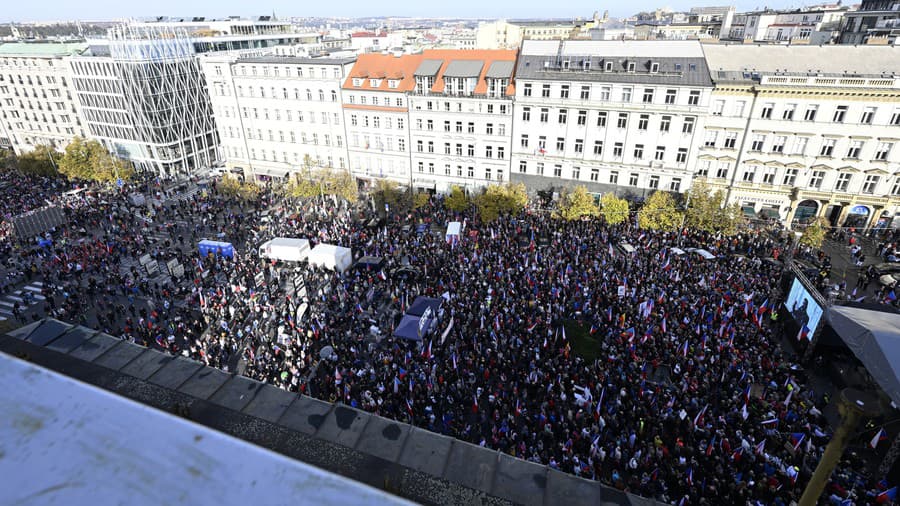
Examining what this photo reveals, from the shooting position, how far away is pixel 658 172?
44.8m

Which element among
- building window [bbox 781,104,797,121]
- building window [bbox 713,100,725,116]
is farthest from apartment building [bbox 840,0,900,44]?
building window [bbox 713,100,725,116]

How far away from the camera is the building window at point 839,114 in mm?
39344

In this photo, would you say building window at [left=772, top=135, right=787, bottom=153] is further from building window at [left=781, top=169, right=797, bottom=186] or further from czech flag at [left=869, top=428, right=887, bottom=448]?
czech flag at [left=869, top=428, right=887, bottom=448]

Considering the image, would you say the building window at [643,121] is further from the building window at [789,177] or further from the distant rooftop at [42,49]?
the distant rooftop at [42,49]

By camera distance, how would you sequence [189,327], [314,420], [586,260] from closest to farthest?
1. [314,420]
2. [189,327]
3. [586,260]

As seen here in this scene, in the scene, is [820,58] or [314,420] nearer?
[314,420]

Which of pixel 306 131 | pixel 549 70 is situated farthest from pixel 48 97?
pixel 549 70

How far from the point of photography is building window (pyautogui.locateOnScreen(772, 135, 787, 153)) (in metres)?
42.1

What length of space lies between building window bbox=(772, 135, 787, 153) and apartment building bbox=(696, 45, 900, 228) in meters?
0.08

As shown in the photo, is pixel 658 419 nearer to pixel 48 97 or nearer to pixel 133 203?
pixel 133 203

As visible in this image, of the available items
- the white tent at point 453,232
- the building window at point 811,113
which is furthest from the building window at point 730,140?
the white tent at point 453,232

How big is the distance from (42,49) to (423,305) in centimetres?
8435

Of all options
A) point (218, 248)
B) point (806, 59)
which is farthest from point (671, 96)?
point (218, 248)

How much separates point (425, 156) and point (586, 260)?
83.5ft
